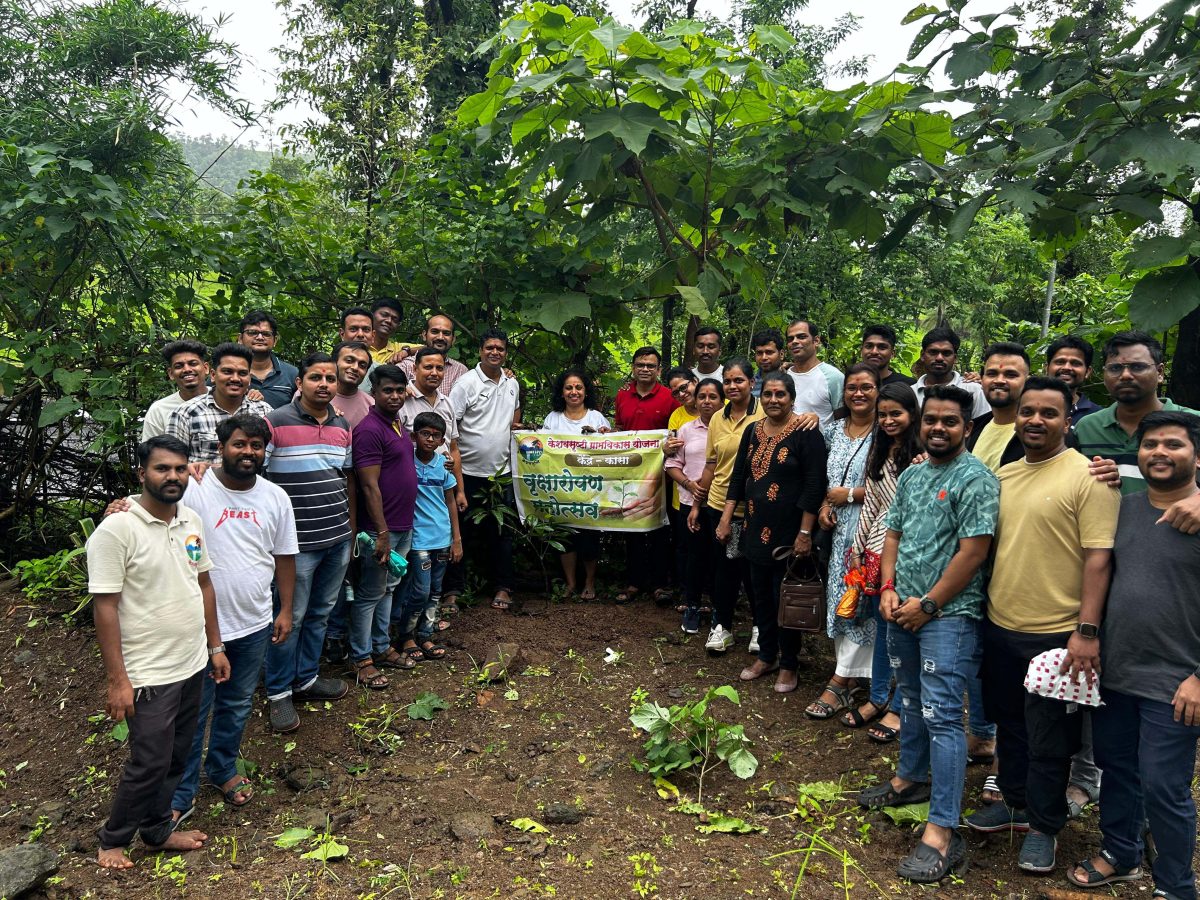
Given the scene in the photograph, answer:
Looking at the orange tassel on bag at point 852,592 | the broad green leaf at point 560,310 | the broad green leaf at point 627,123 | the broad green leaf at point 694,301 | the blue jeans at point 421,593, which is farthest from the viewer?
the broad green leaf at point 560,310

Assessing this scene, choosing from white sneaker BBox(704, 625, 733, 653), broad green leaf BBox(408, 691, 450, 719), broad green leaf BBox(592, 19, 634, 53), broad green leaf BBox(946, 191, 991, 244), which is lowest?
broad green leaf BBox(408, 691, 450, 719)

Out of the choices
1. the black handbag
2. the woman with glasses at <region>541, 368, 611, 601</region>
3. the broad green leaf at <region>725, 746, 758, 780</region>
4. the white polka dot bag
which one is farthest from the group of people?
the woman with glasses at <region>541, 368, 611, 601</region>

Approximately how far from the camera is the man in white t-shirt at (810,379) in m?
5.00

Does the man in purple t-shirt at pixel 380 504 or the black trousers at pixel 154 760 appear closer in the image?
the black trousers at pixel 154 760

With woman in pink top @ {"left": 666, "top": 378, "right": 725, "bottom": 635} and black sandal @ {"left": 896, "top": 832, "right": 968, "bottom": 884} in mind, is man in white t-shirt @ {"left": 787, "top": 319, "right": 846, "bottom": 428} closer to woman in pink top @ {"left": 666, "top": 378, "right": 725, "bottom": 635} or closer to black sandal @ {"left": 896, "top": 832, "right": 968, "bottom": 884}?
woman in pink top @ {"left": 666, "top": 378, "right": 725, "bottom": 635}

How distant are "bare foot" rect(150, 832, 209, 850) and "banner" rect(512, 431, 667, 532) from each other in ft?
10.4

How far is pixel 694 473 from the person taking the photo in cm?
550

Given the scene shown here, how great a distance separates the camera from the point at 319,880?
309 cm

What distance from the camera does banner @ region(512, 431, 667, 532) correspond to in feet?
19.3

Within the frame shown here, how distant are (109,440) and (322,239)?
232 centimetres

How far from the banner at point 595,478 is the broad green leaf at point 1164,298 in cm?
325

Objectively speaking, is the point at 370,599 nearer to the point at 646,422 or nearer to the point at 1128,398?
the point at 646,422

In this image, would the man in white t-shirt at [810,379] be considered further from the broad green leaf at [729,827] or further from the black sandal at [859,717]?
the broad green leaf at [729,827]

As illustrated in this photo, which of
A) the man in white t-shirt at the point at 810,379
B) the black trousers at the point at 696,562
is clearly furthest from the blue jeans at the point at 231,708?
the man in white t-shirt at the point at 810,379
